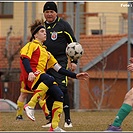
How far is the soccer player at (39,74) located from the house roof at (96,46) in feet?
A: 45.0

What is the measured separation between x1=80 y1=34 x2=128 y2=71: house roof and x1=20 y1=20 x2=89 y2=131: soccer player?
13.7 meters

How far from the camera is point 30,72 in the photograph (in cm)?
940

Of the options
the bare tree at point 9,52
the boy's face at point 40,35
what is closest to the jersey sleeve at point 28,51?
the boy's face at point 40,35

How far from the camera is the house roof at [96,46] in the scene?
2397cm

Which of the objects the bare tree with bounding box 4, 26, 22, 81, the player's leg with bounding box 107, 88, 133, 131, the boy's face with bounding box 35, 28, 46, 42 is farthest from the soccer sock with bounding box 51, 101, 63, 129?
the bare tree with bounding box 4, 26, 22, 81

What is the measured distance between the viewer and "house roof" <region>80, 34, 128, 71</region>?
24.0 m

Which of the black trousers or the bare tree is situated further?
the bare tree

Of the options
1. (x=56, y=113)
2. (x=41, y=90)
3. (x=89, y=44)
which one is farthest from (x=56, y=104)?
(x=89, y=44)

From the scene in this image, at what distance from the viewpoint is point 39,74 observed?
9547 mm

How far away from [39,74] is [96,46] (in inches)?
590

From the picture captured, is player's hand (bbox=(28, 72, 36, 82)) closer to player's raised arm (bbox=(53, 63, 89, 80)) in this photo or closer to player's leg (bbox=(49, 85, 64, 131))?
player's leg (bbox=(49, 85, 64, 131))

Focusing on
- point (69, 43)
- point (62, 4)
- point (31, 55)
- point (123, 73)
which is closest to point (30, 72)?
point (31, 55)

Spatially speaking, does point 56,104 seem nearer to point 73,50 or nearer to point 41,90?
point 41,90

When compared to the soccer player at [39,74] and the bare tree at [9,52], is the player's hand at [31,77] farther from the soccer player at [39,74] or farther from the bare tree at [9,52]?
the bare tree at [9,52]
